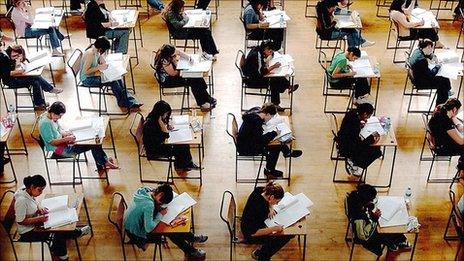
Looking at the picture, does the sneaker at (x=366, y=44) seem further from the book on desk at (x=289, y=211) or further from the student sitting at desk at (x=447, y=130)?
the book on desk at (x=289, y=211)

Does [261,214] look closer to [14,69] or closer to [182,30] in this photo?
[14,69]

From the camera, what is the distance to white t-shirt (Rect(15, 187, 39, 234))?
630 cm

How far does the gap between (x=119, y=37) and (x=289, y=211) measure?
5.16m

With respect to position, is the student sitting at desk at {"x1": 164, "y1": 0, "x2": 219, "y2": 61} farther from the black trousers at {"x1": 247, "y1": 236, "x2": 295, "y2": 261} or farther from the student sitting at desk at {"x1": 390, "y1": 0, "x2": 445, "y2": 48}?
the black trousers at {"x1": 247, "y1": 236, "x2": 295, "y2": 261}

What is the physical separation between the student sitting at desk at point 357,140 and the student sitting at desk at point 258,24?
2.70 meters

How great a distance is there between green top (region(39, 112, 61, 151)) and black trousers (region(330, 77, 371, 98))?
4.05m

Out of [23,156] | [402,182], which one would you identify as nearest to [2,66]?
[23,156]

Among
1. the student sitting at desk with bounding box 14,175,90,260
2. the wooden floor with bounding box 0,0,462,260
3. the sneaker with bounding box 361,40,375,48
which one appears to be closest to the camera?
the student sitting at desk with bounding box 14,175,90,260

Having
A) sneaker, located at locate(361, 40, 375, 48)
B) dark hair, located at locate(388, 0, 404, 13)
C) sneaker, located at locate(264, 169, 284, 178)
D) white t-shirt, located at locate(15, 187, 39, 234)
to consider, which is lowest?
sneaker, located at locate(264, 169, 284, 178)

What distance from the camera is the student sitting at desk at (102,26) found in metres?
9.91

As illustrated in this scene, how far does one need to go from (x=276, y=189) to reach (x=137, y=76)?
478cm

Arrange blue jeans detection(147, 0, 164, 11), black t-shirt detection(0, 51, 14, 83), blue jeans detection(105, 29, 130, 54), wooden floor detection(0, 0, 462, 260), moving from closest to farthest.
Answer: wooden floor detection(0, 0, 462, 260) < black t-shirt detection(0, 51, 14, 83) < blue jeans detection(105, 29, 130, 54) < blue jeans detection(147, 0, 164, 11)

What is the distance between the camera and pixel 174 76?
891cm

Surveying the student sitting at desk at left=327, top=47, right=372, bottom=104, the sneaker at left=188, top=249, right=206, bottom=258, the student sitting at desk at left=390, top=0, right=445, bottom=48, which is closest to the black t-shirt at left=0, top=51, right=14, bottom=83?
the sneaker at left=188, top=249, right=206, bottom=258
